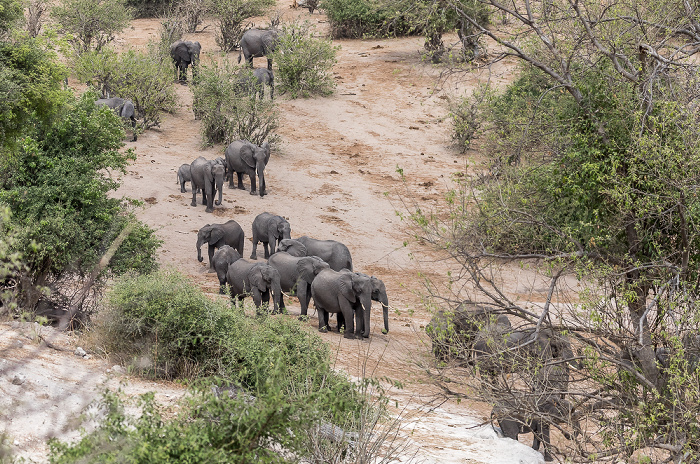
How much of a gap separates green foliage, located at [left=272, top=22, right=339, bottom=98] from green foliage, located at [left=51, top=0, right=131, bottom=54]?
226 inches

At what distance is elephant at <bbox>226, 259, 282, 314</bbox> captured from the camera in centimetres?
1138

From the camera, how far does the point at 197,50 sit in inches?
959

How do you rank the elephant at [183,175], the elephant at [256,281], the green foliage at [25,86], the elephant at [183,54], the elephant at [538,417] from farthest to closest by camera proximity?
1. the elephant at [183,54]
2. the elephant at [183,175]
3. the elephant at [256,281]
4. the green foliage at [25,86]
5. the elephant at [538,417]

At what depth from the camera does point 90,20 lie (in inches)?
990

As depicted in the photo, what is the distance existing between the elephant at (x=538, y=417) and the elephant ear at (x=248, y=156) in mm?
10370

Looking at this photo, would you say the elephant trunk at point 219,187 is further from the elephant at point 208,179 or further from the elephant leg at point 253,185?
the elephant leg at point 253,185

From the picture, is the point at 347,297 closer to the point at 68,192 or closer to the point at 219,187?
the point at 68,192

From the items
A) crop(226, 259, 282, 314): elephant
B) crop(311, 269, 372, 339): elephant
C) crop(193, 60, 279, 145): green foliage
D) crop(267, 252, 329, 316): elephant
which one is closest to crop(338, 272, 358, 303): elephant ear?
crop(311, 269, 372, 339): elephant

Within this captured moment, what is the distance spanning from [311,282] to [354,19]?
61.0ft

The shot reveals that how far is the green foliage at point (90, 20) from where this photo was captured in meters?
25.0

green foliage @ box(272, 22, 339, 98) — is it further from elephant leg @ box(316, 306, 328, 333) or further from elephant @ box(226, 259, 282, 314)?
elephant leg @ box(316, 306, 328, 333)

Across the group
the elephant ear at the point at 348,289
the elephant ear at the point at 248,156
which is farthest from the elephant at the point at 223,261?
the elephant ear at the point at 248,156

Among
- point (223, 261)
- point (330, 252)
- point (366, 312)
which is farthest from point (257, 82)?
point (366, 312)

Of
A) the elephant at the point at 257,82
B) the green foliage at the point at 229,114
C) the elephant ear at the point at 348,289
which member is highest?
the elephant at the point at 257,82
